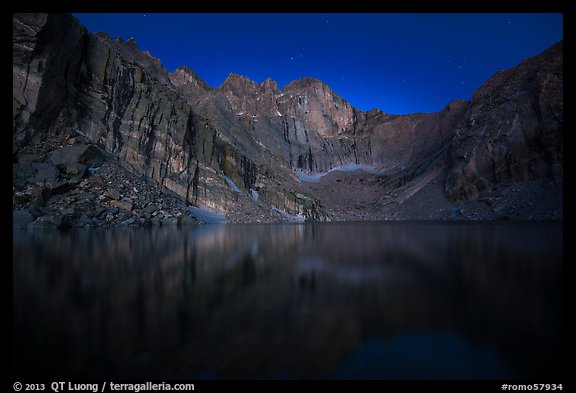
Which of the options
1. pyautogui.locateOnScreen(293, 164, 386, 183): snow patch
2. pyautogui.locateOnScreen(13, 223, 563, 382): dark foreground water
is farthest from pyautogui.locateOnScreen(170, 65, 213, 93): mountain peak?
pyautogui.locateOnScreen(13, 223, 563, 382): dark foreground water

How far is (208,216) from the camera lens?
4947cm

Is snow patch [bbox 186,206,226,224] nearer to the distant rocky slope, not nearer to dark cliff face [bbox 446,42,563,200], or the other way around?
the distant rocky slope

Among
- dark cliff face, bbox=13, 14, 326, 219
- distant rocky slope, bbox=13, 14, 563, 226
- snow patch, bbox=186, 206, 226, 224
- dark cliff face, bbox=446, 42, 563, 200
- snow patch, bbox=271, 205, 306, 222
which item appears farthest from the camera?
snow patch, bbox=271, 205, 306, 222

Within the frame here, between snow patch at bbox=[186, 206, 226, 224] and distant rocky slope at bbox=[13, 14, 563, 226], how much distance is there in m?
0.55

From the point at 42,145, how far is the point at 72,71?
13215 millimetres

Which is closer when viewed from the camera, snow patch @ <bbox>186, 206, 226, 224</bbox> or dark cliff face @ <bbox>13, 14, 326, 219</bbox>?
dark cliff face @ <bbox>13, 14, 326, 219</bbox>

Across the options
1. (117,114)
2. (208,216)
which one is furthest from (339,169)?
(117,114)

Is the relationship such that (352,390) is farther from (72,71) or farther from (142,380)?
(72,71)

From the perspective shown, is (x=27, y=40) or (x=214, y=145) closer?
(x=27, y=40)

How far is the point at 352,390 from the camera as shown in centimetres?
259

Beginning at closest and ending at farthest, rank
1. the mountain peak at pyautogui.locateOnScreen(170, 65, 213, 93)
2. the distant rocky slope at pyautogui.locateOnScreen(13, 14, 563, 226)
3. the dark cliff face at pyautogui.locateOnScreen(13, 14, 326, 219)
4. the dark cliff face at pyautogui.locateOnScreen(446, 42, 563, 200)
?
the distant rocky slope at pyautogui.locateOnScreen(13, 14, 563, 226) < the dark cliff face at pyautogui.locateOnScreen(13, 14, 326, 219) < the dark cliff face at pyautogui.locateOnScreen(446, 42, 563, 200) < the mountain peak at pyautogui.locateOnScreen(170, 65, 213, 93)

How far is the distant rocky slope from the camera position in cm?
3070

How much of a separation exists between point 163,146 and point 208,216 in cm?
1383
